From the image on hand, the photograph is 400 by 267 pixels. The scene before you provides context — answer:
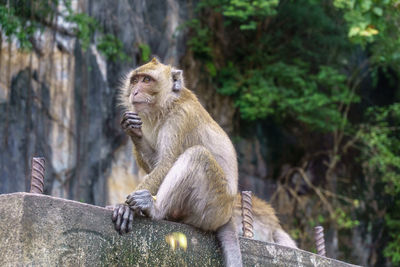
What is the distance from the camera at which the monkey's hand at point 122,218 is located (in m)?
3.34

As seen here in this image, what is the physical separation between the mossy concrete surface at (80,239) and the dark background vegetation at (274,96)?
5.72 meters

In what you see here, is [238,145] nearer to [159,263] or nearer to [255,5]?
[255,5]

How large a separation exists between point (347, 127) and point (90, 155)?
5.64 m

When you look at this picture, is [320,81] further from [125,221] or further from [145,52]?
[125,221]

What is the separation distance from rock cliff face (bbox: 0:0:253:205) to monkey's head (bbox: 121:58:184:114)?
4119mm

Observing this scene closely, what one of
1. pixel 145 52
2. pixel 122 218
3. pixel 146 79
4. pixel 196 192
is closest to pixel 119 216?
pixel 122 218

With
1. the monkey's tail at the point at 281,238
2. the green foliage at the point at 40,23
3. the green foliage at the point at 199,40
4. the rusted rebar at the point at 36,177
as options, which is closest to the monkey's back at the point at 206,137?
the rusted rebar at the point at 36,177

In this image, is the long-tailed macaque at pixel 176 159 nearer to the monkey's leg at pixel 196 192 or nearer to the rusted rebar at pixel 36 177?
the monkey's leg at pixel 196 192

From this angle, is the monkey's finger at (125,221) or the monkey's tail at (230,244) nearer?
the monkey's finger at (125,221)

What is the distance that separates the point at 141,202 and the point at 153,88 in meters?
1.21

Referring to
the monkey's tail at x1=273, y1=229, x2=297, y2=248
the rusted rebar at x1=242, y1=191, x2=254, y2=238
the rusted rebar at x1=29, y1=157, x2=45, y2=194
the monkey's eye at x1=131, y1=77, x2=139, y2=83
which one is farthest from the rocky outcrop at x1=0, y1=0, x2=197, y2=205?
the rusted rebar at x1=29, y1=157, x2=45, y2=194

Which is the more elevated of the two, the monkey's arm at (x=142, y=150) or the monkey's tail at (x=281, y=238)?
the monkey's arm at (x=142, y=150)

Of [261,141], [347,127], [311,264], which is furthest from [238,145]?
[311,264]

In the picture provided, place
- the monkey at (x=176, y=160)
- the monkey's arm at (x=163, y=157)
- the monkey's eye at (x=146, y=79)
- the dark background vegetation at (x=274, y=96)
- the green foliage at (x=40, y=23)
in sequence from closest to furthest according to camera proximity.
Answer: the monkey at (x=176, y=160) → the monkey's arm at (x=163, y=157) → the monkey's eye at (x=146, y=79) → the green foliage at (x=40, y=23) → the dark background vegetation at (x=274, y=96)
